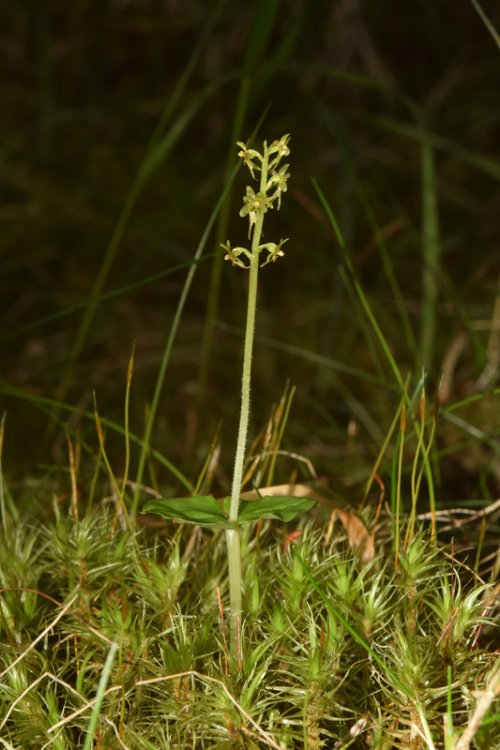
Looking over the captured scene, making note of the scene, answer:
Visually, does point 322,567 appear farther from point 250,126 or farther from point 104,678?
point 250,126

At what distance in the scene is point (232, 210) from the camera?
6.14ft

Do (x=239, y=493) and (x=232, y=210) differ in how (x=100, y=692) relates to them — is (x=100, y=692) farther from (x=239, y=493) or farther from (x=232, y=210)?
(x=232, y=210)

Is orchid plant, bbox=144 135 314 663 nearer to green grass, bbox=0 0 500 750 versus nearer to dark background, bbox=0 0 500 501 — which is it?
green grass, bbox=0 0 500 750

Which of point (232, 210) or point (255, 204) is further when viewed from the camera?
point (232, 210)

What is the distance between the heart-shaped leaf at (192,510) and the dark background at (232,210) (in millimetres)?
492

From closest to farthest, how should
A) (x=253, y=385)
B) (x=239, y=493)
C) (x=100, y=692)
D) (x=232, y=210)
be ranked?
(x=100, y=692) → (x=239, y=493) → (x=253, y=385) → (x=232, y=210)

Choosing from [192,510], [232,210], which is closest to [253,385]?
[232,210]

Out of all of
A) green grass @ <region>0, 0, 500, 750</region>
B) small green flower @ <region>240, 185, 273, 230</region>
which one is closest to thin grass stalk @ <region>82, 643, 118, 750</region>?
green grass @ <region>0, 0, 500, 750</region>

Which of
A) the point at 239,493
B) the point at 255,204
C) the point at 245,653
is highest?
the point at 255,204

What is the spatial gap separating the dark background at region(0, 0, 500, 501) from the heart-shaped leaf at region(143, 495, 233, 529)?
492mm

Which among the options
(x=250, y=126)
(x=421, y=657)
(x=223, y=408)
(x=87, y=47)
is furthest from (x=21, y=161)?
(x=421, y=657)

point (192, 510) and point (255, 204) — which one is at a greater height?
point (255, 204)

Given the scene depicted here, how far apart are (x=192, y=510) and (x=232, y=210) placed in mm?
1374

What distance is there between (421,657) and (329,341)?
823mm
